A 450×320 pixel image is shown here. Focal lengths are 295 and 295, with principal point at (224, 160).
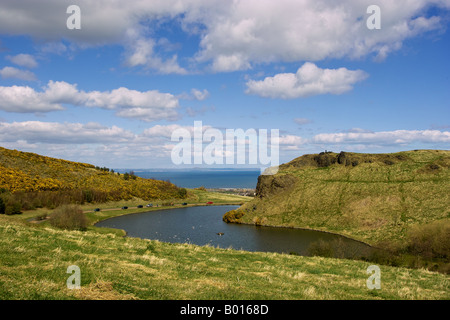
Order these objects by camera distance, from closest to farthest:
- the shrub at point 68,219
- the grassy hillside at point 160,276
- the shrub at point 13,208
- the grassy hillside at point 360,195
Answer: the grassy hillside at point 160,276 < the shrub at point 68,219 < the grassy hillside at point 360,195 < the shrub at point 13,208

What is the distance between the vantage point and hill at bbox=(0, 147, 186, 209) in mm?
113000

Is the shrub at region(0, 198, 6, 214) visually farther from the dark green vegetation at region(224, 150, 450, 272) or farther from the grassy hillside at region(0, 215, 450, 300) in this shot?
the grassy hillside at region(0, 215, 450, 300)

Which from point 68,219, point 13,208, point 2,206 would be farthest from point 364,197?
point 2,206

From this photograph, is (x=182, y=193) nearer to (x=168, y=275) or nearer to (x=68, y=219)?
(x=68, y=219)

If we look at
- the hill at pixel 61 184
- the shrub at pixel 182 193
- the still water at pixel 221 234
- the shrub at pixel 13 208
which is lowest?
the still water at pixel 221 234

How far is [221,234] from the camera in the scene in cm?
8481

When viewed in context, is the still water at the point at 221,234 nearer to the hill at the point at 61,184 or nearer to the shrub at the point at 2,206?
the hill at the point at 61,184

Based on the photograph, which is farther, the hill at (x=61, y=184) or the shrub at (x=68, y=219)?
the hill at (x=61, y=184)

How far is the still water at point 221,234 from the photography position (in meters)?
69.4

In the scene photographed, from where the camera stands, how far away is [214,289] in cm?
1208

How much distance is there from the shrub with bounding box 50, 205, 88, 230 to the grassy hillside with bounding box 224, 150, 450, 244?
53225 mm

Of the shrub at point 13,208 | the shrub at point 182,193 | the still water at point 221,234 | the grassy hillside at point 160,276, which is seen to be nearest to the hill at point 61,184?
the shrub at point 182,193

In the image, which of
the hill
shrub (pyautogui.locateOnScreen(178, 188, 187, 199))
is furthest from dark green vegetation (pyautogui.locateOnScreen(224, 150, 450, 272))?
the hill
